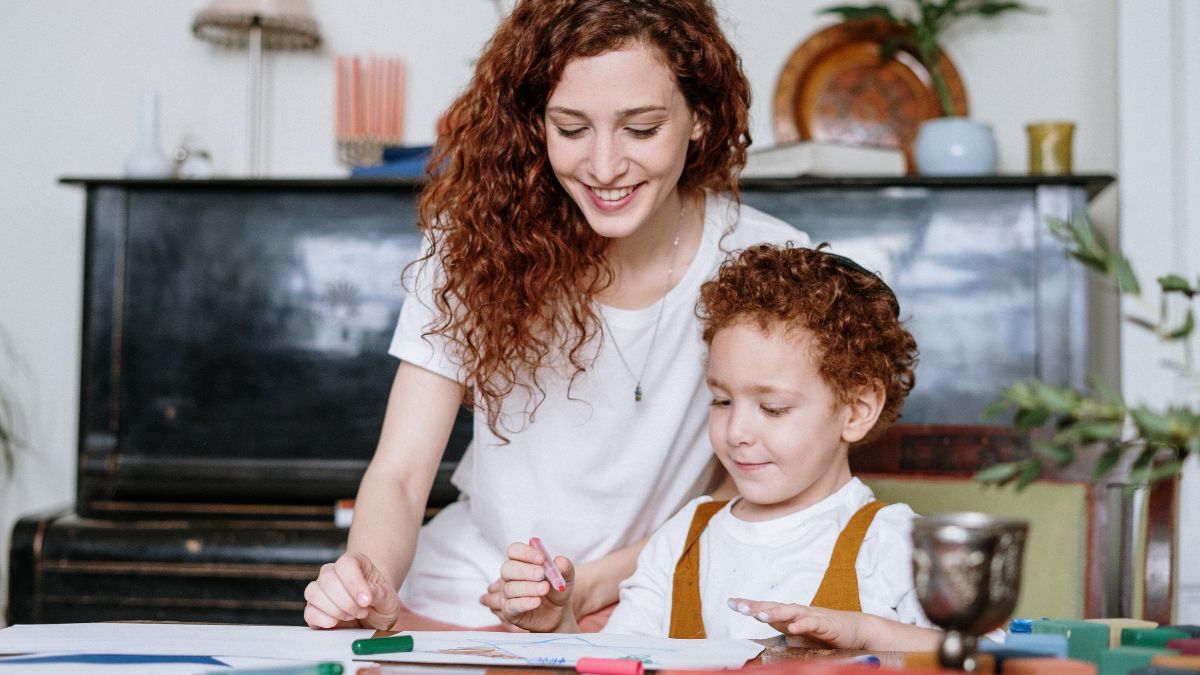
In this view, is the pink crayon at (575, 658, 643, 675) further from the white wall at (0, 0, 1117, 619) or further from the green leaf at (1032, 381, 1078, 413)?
the white wall at (0, 0, 1117, 619)

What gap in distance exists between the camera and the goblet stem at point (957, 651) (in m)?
0.70

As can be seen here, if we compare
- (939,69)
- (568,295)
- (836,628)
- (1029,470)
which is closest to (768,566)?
(836,628)

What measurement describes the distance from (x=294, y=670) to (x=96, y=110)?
255 centimetres

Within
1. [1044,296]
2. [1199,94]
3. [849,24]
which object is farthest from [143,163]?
[1199,94]

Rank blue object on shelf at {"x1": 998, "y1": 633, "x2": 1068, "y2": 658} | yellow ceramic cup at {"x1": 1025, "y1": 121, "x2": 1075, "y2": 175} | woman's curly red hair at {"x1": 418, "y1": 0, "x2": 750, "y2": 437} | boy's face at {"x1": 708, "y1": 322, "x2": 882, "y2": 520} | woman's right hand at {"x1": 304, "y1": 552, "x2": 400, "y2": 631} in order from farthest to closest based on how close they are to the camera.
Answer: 1. yellow ceramic cup at {"x1": 1025, "y1": 121, "x2": 1075, "y2": 175}
2. woman's curly red hair at {"x1": 418, "y1": 0, "x2": 750, "y2": 437}
3. boy's face at {"x1": 708, "y1": 322, "x2": 882, "y2": 520}
4. woman's right hand at {"x1": 304, "y1": 552, "x2": 400, "y2": 631}
5. blue object on shelf at {"x1": 998, "y1": 633, "x2": 1068, "y2": 658}

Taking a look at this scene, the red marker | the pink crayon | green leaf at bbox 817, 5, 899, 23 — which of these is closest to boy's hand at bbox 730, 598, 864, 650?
the pink crayon

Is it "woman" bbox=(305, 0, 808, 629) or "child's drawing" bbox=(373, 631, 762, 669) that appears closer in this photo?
"child's drawing" bbox=(373, 631, 762, 669)

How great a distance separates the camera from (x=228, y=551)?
89.4 inches

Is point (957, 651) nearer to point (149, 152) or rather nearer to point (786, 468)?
point (786, 468)

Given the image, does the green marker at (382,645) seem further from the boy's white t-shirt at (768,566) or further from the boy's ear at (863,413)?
the boy's ear at (863,413)

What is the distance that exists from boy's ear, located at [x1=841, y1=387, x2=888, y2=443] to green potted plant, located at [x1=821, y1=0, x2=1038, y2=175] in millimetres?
1142

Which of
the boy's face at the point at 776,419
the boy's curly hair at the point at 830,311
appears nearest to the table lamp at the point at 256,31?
the boy's curly hair at the point at 830,311

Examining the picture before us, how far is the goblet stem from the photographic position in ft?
2.29

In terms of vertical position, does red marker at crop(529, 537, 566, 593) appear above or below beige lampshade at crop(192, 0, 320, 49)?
below
